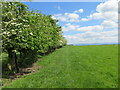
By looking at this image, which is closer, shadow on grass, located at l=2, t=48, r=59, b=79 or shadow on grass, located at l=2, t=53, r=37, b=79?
shadow on grass, located at l=2, t=53, r=37, b=79

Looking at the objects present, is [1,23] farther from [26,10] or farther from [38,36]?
[38,36]

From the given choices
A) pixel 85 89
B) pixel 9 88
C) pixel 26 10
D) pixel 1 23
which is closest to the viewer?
pixel 85 89

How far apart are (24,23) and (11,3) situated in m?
1.47

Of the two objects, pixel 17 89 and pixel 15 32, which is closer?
pixel 17 89

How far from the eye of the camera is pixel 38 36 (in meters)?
8.20

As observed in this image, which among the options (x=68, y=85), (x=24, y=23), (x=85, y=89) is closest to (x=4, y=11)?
(x=24, y=23)

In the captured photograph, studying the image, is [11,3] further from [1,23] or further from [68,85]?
[68,85]

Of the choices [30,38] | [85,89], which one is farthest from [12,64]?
[85,89]

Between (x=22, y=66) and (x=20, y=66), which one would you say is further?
(x=22, y=66)

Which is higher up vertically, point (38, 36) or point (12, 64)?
point (38, 36)

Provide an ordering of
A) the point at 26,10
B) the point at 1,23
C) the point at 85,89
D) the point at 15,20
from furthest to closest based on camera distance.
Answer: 1. the point at 26,10
2. the point at 15,20
3. the point at 1,23
4. the point at 85,89

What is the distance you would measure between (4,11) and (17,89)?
442 centimetres

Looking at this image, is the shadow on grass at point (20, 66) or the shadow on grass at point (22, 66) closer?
the shadow on grass at point (20, 66)

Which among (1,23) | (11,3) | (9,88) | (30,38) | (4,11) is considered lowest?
(9,88)
